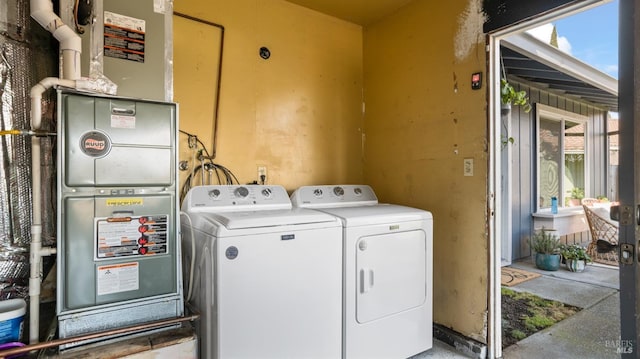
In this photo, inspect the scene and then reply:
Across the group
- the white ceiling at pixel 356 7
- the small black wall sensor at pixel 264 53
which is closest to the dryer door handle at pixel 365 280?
the small black wall sensor at pixel 264 53

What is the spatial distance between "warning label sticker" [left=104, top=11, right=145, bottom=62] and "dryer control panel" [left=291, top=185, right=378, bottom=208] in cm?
135

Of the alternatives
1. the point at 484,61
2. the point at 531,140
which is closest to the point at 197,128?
the point at 484,61

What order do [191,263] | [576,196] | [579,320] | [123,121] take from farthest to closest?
[576,196] → [579,320] → [191,263] → [123,121]

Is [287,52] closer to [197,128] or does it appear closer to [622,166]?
[197,128]

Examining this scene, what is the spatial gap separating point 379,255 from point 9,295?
191 cm

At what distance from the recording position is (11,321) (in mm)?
1432

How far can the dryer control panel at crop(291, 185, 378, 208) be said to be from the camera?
2.54 m

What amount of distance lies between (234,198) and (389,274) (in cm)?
111

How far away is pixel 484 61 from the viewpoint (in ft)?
7.37

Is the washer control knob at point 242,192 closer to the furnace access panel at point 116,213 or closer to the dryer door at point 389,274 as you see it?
the furnace access panel at point 116,213

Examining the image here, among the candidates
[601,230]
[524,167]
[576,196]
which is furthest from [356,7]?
[576,196]

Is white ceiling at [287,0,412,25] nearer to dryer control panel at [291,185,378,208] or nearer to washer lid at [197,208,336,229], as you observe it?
dryer control panel at [291,185,378,208]

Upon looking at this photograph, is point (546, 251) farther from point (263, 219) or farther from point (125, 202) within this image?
point (125, 202)

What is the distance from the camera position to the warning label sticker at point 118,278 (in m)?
1.49
